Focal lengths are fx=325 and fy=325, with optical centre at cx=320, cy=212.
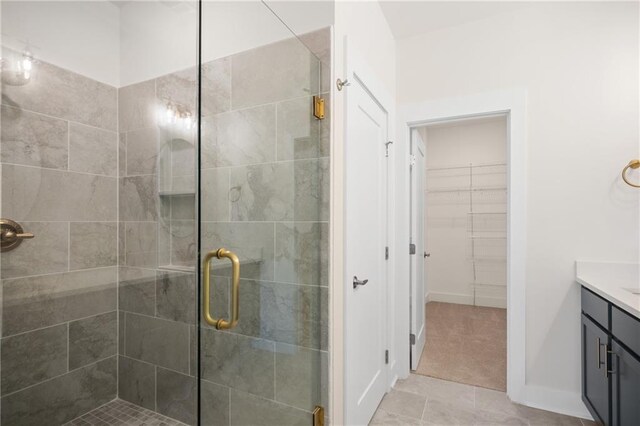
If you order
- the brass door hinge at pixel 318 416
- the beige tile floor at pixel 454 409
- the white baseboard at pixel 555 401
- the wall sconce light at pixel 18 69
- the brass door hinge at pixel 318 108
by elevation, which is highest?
the brass door hinge at pixel 318 108

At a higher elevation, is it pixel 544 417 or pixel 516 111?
pixel 516 111

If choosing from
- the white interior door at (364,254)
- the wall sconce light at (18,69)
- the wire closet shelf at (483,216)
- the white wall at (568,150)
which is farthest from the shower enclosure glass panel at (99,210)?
the wire closet shelf at (483,216)

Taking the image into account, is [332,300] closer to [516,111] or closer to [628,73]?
[516,111]

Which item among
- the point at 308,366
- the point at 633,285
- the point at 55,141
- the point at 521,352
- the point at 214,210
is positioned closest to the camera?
the point at 55,141

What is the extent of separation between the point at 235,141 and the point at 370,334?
1.43 metres

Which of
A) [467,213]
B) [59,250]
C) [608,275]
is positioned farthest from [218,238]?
[467,213]

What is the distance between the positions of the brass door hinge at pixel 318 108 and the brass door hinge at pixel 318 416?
4.58 feet

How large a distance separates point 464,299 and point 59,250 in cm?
476

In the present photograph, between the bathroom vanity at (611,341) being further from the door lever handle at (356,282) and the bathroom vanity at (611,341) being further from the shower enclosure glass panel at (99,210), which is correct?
the shower enclosure glass panel at (99,210)

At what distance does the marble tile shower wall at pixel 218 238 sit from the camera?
3.76 feet

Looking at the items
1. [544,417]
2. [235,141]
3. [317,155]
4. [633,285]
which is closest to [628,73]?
[633,285]

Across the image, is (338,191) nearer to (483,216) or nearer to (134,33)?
(134,33)

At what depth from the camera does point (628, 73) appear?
2.00 m

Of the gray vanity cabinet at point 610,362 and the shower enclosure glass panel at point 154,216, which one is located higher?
the shower enclosure glass panel at point 154,216
